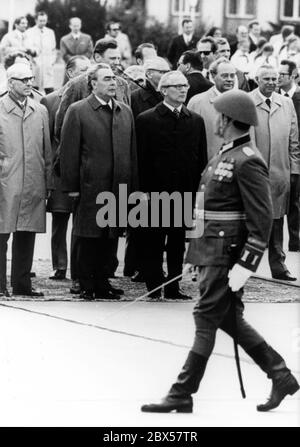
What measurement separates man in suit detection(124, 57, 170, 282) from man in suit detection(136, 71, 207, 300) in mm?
348

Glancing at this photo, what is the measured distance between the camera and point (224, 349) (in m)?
10.5

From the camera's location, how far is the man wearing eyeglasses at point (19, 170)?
12.9m

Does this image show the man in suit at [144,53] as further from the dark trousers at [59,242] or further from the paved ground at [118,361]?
the paved ground at [118,361]

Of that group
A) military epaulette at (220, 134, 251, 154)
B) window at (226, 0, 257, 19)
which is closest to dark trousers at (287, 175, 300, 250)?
military epaulette at (220, 134, 251, 154)

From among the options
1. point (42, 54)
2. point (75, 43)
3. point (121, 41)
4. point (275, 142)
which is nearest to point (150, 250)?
point (275, 142)

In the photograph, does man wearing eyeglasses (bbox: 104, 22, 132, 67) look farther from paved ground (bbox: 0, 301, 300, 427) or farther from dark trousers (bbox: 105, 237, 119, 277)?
paved ground (bbox: 0, 301, 300, 427)

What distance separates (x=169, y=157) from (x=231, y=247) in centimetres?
439

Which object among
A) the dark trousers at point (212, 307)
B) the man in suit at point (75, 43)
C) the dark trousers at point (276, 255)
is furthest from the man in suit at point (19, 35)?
the dark trousers at point (212, 307)

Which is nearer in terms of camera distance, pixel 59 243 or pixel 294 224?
pixel 59 243

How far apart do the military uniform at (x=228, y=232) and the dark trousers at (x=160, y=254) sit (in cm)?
427

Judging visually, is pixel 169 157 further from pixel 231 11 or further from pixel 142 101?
pixel 231 11

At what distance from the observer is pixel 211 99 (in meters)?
13.8

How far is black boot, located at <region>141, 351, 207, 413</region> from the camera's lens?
8500mm

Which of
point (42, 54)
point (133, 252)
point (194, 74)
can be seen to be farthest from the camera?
point (42, 54)
